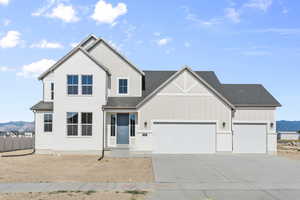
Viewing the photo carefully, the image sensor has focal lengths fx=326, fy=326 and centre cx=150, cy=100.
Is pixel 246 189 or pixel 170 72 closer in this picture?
pixel 246 189

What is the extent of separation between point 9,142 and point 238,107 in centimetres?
2055

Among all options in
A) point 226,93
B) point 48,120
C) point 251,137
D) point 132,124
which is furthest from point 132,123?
point 251,137

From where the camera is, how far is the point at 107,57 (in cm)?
2552

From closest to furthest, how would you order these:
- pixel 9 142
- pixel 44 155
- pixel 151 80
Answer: pixel 44 155 < pixel 151 80 < pixel 9 142

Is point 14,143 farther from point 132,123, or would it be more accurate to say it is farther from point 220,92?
point 220,92

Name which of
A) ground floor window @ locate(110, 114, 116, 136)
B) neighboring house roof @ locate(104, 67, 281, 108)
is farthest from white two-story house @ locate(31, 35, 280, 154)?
neighboring house roof @ locate(104, 67, 281, 108)

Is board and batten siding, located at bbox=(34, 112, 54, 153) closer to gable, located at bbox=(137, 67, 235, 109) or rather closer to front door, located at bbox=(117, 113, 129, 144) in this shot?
front door, located at bbox=(117, 113, 129, 144)

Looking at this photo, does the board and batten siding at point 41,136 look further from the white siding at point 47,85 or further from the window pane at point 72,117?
the window pane at point 72,117

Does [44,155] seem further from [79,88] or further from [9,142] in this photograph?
[9,142]

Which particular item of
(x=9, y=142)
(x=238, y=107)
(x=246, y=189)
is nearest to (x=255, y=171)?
(x=246, y=189)

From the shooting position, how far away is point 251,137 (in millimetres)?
24969

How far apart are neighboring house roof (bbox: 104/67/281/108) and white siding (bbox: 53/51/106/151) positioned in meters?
1.09

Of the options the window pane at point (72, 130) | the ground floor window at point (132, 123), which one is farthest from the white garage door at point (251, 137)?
the window pane at point (72, 130)

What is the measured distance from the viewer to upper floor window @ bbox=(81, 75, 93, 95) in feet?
77.9
